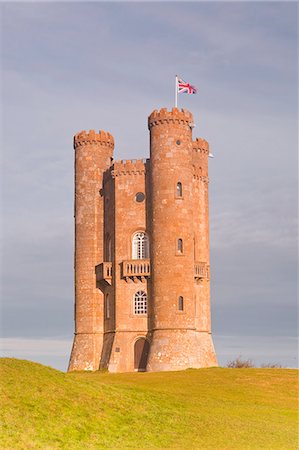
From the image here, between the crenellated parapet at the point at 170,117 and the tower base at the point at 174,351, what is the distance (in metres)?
17.0

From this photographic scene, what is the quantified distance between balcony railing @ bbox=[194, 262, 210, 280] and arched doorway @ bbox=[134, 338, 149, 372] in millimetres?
6990

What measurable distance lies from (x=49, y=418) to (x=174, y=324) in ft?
93.7

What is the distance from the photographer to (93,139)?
67.8m

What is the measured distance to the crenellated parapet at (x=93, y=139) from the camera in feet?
222

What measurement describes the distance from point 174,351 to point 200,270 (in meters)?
8.46

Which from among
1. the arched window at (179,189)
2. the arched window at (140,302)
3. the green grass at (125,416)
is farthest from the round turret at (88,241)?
the green grass at (125,416)

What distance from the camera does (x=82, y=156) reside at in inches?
2675

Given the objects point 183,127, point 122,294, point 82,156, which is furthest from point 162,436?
point 82,156

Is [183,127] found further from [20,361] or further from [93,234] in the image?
[20,361]

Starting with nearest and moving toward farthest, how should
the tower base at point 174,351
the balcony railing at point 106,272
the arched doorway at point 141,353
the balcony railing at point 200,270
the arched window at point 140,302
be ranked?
the tower base at point 174,351 → the arched doorway at point 141,353 → the arched window at point 140,302 → the balcony railing at point 200,270 → the balcony railing at point 106,272

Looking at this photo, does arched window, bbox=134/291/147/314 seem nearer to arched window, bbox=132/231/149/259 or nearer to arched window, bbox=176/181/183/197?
arched window, bbox=132/231/149/259

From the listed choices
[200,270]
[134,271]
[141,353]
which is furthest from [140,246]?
[141,353]

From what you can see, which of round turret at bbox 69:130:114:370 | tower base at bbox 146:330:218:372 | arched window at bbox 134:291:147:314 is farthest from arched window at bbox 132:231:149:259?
tower base at bbox 146:330:218:372

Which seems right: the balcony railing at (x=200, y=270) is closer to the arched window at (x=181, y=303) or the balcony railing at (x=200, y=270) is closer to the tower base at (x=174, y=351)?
the arched window at (x=181, y=303)
